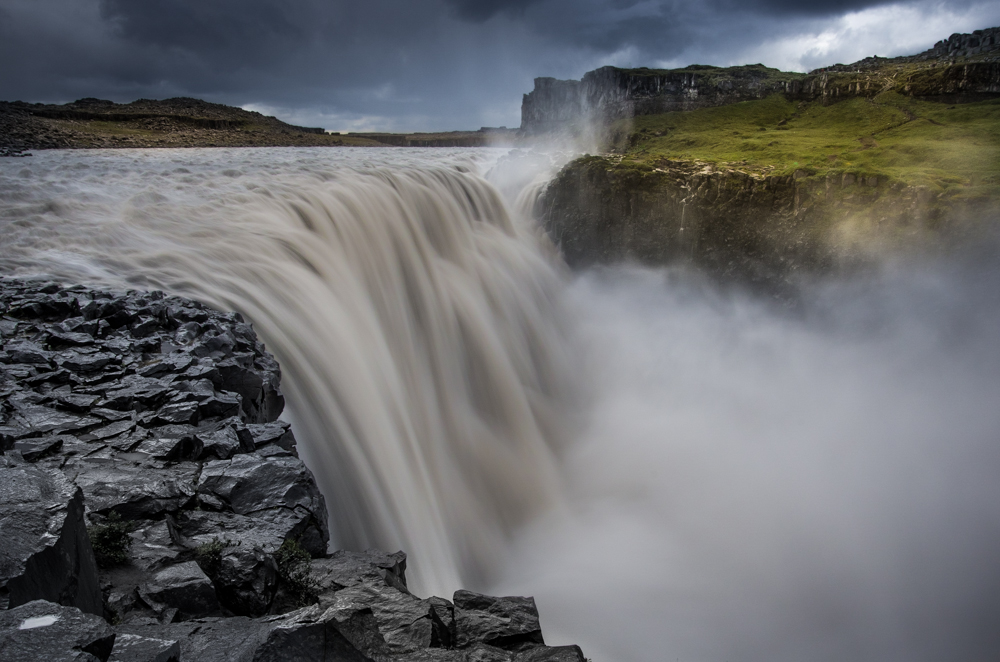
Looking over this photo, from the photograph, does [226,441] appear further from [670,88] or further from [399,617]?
[670,88]

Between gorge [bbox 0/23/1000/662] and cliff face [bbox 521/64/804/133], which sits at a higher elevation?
cliff face [bbox 521/64/804/133]

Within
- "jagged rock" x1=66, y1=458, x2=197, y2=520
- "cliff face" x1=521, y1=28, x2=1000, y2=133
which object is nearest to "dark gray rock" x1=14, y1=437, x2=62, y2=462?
"jagged rock" x1=66, y1=458, x2=197, y2=520

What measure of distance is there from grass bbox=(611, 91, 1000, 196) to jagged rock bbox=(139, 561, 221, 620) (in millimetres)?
27535

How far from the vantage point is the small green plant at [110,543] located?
4523 millimetres

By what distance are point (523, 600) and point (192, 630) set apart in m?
3.09

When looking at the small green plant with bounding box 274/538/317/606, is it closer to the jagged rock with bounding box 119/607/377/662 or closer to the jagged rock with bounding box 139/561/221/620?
the jagged rock with bounding box 139/561/221/620

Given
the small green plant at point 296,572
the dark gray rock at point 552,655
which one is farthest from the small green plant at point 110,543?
the dark gray rock at point 552,655

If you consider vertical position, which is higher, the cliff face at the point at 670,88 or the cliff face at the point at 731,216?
the cliff face at the point at 670,88

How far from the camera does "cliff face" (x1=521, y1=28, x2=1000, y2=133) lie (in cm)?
4013

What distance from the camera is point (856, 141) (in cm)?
3497

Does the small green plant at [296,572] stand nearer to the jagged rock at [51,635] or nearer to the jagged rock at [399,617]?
the jagged rock at [399,617]

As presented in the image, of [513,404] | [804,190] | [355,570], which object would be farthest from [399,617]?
[804,190]

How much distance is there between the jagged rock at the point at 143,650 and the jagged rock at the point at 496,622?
2455 mm

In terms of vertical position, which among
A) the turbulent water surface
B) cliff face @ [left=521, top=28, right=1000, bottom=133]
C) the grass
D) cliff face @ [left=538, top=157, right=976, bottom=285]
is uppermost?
cliff face @ [left=521, top=28, right=1000, bottom=133]
